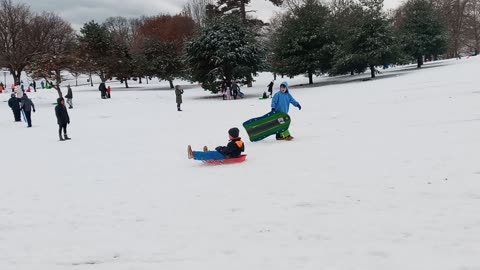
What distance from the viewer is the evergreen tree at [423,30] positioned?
41375 millimetres

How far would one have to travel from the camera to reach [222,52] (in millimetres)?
32344

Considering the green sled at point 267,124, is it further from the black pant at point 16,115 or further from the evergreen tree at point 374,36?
the evergreen tree at point 374,36

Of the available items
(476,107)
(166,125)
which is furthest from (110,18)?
(476,107)

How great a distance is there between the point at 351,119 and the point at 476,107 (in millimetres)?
3925

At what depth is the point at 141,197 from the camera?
6.79 metres

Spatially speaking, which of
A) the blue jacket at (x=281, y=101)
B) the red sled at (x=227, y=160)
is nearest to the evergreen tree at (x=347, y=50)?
the blue jacket at (x=281, y=101)

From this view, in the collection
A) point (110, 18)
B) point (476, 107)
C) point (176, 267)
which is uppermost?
point (110, 18)

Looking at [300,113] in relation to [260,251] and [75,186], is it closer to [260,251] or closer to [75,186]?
[75,186]

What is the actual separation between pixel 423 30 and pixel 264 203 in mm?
41869

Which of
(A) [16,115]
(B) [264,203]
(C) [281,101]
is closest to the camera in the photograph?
(B) [264,203]

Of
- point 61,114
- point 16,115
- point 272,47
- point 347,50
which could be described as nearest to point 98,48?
point 272,47

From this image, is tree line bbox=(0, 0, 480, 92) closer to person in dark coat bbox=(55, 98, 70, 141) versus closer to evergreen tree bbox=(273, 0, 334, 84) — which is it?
evergreen tree bbox=(273, 0, 334, 84)

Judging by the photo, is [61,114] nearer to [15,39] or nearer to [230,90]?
[230,90]

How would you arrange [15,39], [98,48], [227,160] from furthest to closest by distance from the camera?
[15,39]
[98,48]
[227,160]
